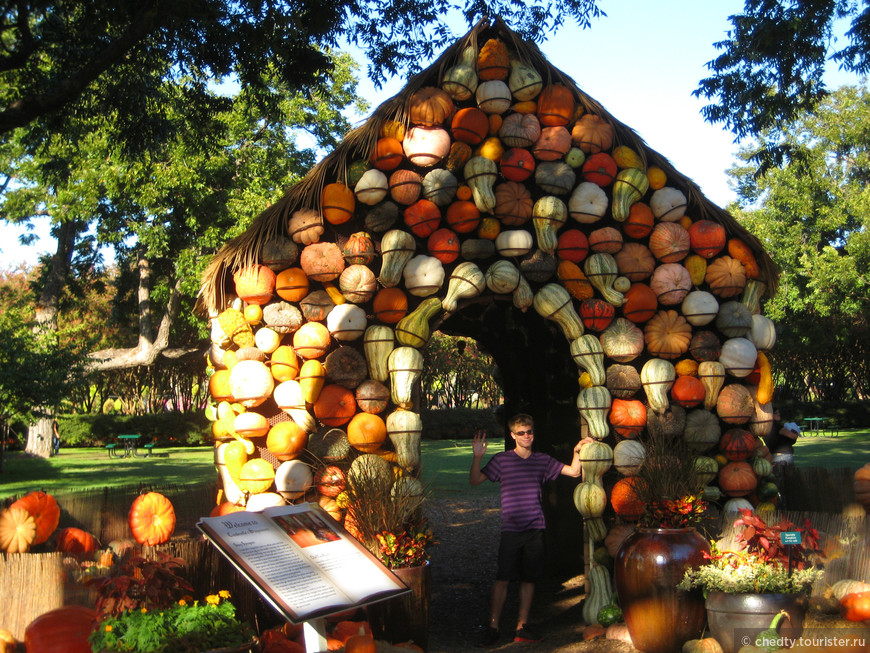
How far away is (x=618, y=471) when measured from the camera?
614 cm

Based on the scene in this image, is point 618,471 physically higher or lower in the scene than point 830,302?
lower

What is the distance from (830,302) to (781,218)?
138 inches

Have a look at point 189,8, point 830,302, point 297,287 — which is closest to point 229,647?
point 297,287

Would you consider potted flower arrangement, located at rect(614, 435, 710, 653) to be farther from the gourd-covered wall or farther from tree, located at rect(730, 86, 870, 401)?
tree, located at rect(730, 86, 870, 401)

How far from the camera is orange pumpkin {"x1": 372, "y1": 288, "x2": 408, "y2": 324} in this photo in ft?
19.7

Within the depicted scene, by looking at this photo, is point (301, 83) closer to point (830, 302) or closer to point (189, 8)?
point (189, 8)

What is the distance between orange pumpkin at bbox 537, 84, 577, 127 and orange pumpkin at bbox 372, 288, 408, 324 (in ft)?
5.99

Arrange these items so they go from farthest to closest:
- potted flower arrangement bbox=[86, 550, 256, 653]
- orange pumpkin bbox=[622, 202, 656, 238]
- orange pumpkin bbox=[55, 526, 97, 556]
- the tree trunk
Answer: the tree trunk
orange pumpkin bbox=[622, 202, 656, 238]
orange pumpkin bbox=[55, 526, 97, 556]
potted flower arrangement bbox=[86, 550, 256, 653]

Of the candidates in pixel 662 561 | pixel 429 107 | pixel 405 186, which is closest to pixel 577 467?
pixel 662 561

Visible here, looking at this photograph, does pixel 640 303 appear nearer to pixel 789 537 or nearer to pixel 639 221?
pixel 639 221

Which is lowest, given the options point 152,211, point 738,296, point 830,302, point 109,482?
point 109,482

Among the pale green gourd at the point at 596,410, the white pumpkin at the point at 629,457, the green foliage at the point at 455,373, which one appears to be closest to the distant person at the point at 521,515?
the pale green gourd at the point at 596,410

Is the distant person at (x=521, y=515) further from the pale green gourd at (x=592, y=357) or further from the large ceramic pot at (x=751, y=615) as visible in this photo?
the large ceramic pot at (x=751, y=615)

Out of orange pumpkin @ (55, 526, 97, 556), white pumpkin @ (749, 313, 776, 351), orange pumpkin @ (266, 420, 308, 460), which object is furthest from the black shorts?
orange pumpkin @ (55, 526, 97, 556)
